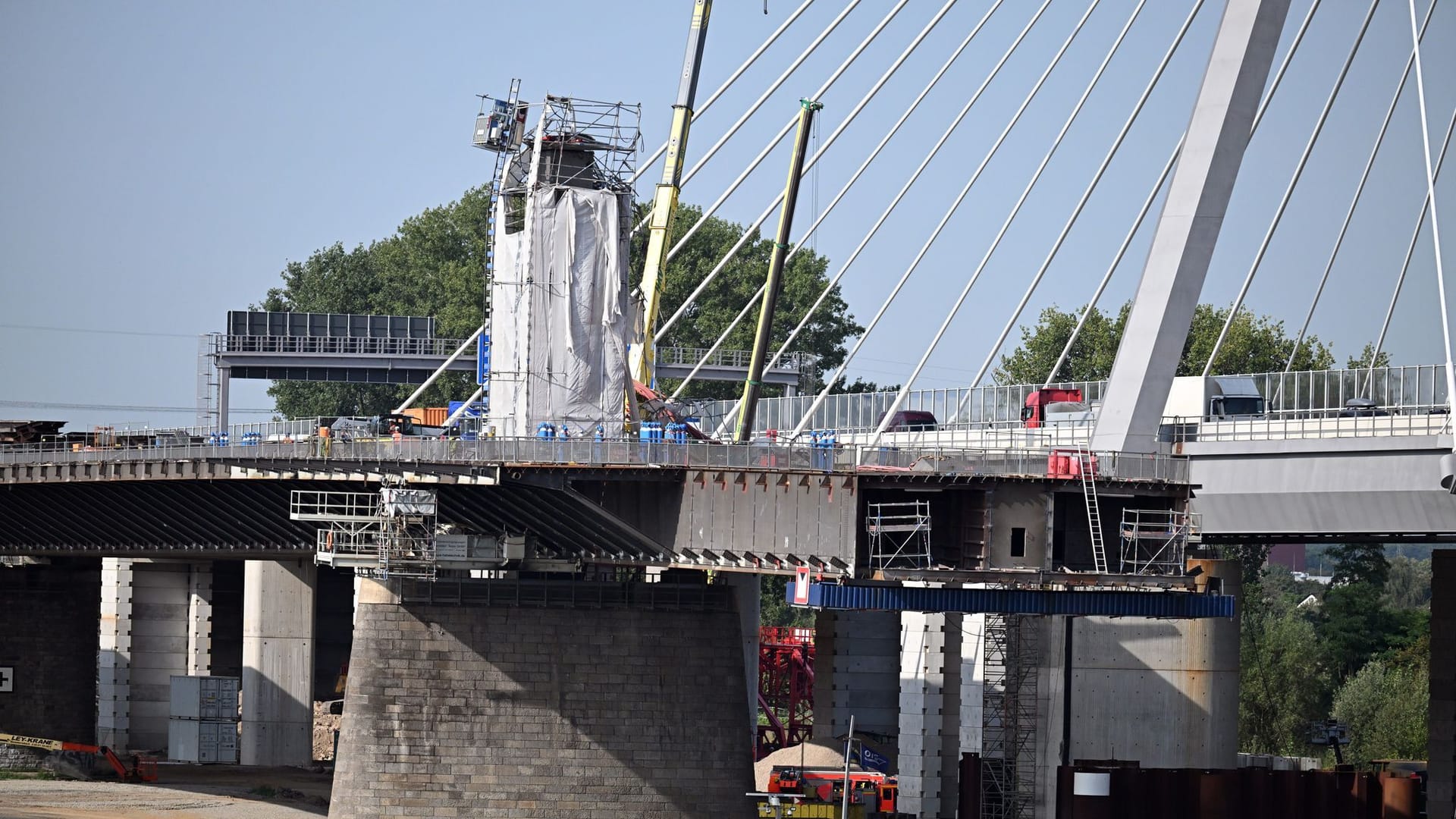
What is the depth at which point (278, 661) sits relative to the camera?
91812 mm

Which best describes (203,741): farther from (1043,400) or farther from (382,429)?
(1043,400)

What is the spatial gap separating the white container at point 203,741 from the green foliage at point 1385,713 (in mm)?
57520

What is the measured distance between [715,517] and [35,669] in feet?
159

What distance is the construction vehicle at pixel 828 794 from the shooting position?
6506 cm

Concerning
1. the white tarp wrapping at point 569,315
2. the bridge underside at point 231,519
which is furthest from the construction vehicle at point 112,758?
the white tarp wrapping at point 569,315

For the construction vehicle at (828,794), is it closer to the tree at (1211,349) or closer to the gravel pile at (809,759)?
the gravel pile at (809,759)

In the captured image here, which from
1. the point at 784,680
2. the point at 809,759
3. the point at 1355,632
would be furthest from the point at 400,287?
the point at 809,759

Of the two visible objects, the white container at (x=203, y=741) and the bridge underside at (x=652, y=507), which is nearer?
the bridge underside at (x=652, y=507)

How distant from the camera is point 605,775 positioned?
61.1 meters

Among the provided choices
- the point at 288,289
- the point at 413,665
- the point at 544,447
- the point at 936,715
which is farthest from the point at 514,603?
the point at 288,289

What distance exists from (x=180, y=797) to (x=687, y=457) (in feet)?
114

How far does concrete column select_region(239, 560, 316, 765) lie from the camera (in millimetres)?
91688

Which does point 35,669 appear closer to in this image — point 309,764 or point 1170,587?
point 309,764

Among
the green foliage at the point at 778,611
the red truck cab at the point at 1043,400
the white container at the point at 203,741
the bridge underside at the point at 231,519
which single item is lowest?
the white container at the point at 203,741
